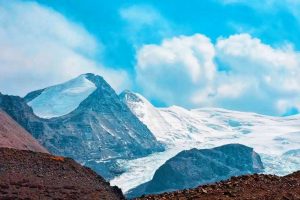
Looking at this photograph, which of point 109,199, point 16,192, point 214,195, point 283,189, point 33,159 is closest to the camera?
point 214,195

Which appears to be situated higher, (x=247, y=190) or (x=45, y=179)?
(x=45, y=179)

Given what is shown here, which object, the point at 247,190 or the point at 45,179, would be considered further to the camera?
the point at 45,179

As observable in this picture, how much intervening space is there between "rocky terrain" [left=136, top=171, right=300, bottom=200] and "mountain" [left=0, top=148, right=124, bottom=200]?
46.2 m

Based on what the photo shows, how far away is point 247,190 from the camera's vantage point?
31.3 meters

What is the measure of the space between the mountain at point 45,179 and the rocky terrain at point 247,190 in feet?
152

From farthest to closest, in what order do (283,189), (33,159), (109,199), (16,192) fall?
1. (33,159)
2. (109,199)
3. (16,192)
4. (283,189)

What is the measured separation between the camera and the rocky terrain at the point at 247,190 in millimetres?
30016

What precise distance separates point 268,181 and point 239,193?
4137 mm

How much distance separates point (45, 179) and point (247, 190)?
54232 millimetres

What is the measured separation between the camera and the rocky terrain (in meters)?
30.0

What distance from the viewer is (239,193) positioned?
100 ft

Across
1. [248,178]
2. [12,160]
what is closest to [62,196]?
[12,160]

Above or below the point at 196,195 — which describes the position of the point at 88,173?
above

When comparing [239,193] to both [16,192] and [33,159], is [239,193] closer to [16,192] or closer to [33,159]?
[16,192]
